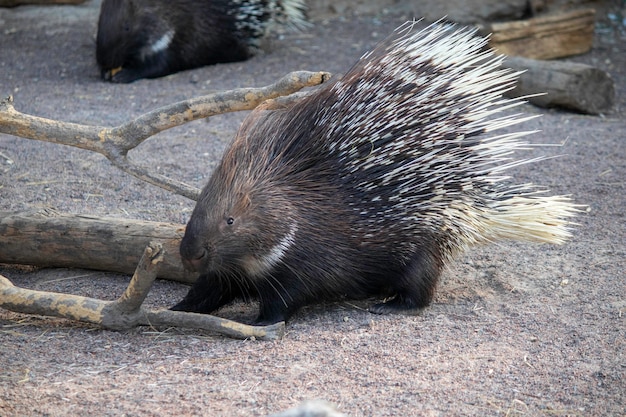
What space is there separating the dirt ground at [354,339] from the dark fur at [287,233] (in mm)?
151

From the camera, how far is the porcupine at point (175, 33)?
24.7ft

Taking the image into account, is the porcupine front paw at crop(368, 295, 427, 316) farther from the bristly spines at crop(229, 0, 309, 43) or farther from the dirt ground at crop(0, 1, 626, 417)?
the bristly spines at crop(229, 0, 309, 43)

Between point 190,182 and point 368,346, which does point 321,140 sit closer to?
point 368,346

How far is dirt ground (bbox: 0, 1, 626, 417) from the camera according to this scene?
2.87 m

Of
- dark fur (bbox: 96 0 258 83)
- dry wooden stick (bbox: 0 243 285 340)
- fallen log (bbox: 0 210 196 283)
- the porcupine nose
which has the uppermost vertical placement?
the porcupine nose

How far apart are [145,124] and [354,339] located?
4.07 feet

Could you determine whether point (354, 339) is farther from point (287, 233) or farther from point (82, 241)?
point (82, 241)

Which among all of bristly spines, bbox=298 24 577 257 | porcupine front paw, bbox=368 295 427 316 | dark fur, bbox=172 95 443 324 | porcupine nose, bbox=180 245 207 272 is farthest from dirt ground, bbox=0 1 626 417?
bristly spines, bbox=298 24 577 257

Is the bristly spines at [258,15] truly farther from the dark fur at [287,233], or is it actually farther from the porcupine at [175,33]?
the dark fur at [287,233]

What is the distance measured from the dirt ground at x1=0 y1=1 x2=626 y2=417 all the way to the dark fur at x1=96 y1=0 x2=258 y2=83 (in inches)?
71.7

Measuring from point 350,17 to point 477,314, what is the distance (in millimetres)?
6488

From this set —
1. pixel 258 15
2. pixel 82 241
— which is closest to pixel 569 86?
pixel 258 15

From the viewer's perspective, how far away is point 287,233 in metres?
3.51

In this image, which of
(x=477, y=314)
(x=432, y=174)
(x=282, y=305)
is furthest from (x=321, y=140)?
(x=477, y=314)
